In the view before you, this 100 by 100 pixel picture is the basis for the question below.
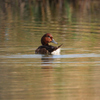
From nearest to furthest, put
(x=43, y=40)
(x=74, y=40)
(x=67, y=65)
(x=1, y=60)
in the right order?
(x=67, y=65) → (x=1, y=60) → (x=43, y=40) → (x=74, y=40)

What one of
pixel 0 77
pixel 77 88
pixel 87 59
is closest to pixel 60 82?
pixel 77 88

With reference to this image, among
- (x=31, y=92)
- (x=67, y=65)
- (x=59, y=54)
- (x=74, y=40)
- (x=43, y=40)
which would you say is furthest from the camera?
(x=74, y=40)

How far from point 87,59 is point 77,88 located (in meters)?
2.69

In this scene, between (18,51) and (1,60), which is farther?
(18,51)

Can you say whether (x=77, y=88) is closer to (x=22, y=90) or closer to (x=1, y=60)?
(x=22, y=90)

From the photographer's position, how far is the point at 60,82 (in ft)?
21.4

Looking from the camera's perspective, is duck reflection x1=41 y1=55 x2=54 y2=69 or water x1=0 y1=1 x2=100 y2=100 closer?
water x1=0 y1=1 x2=100 y2=100

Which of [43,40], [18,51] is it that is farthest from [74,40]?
[18,51]

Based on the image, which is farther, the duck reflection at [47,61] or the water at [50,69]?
the duck reflection at [47,61]

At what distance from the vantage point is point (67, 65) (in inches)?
315

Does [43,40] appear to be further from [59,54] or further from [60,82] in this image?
[60,82]

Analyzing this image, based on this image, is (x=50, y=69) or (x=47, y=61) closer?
(x=50, y=69)

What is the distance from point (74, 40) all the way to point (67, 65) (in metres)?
3.67

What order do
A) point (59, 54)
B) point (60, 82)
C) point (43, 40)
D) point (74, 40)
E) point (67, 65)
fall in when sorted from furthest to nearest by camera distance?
point (74, 40) < point (43, 40) < point (59, 54) < point (67, 65) < point (60, 82)
